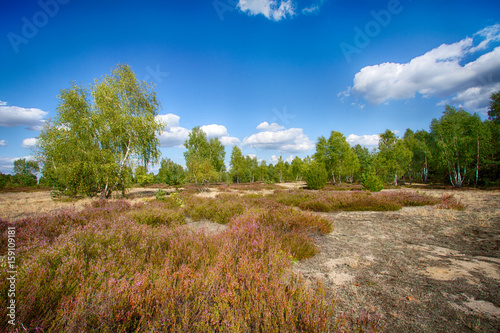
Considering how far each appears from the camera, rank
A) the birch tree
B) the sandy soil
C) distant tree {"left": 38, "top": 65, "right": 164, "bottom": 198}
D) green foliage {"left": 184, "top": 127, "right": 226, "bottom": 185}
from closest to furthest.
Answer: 1. the sandy soil
2. distant tree {"left": 38, "top": 65, "right": 164, "bottom": 198}
3. the birch tree
4. green foliage {"left": 184, "top": 127, "right": 226, "bottom": 185}

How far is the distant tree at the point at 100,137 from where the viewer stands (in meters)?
14.0

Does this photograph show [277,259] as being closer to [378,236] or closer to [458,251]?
[378,236]

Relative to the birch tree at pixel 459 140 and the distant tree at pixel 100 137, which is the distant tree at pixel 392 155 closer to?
the birch tree at pixel 459 140

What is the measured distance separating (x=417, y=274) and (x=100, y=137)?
19.2 meters

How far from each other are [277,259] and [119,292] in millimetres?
2037

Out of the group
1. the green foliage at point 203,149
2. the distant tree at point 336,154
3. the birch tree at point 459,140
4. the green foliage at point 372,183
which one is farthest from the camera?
the green foliage at point 203,149

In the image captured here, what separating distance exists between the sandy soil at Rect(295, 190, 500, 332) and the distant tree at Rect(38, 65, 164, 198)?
16.0m

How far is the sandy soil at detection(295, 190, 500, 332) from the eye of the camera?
2176 millimetres

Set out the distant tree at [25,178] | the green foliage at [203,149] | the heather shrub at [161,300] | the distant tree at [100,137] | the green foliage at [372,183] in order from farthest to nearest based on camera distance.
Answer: the green foliage at [203,149] < the distant tree at [25,178] < the green foliage at [372,183] < the distant tree at [100,137] < the heather shrub at [161,300]

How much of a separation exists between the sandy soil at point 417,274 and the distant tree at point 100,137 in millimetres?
15977

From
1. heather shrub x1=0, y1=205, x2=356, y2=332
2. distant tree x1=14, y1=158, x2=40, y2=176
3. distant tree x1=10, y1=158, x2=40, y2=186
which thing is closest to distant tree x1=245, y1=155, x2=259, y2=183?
distant tree x1=10, y1=158, x2=40, y2=186

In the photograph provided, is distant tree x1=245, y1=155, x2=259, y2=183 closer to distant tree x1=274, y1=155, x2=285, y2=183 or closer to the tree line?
distant tree x1=274, y1=155, x2=285, y2=183

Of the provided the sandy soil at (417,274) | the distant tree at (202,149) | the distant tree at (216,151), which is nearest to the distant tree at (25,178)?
the distant tree at (202,149)

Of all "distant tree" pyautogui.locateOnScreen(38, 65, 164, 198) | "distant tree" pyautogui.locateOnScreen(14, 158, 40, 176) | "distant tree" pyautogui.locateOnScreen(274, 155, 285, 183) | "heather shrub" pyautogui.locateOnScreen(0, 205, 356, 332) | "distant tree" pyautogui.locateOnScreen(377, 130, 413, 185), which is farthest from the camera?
"distant tree" pyautogui.locateOnScreen(274, 155, 285, 183)
